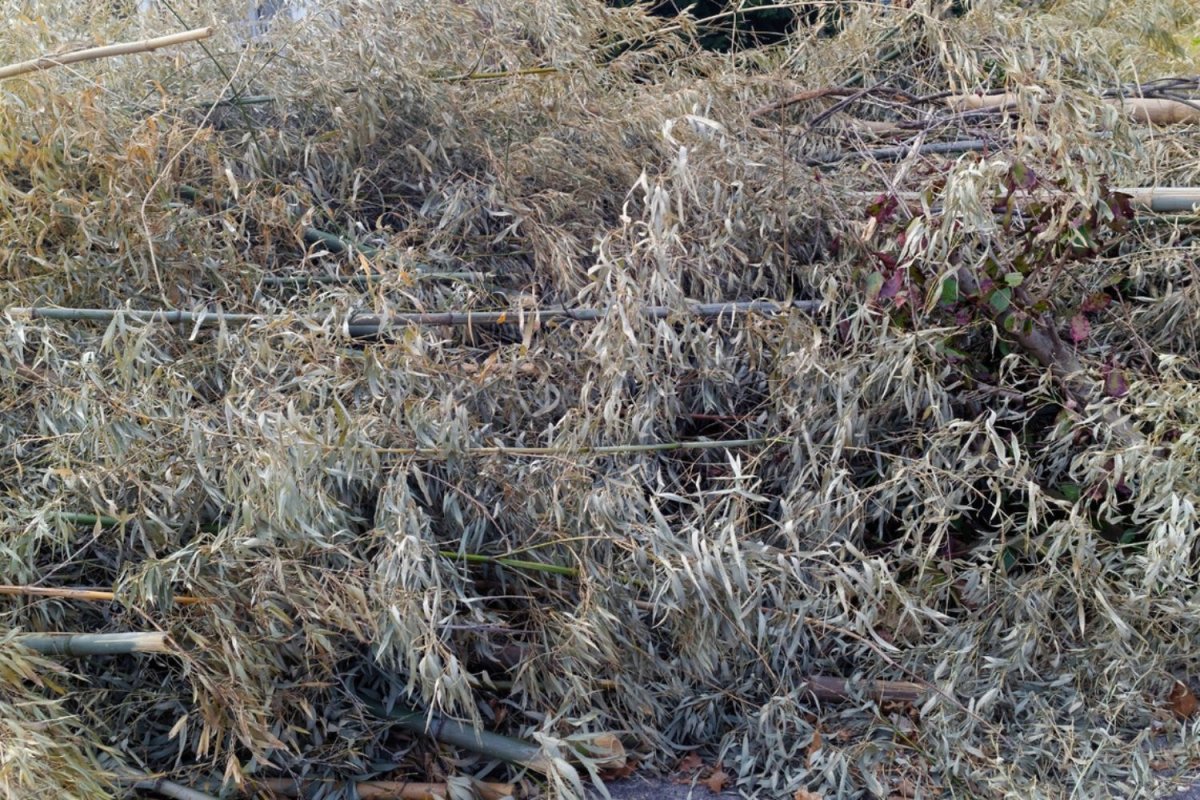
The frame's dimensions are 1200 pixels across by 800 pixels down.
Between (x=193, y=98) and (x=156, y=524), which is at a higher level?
(x=193, y=98)

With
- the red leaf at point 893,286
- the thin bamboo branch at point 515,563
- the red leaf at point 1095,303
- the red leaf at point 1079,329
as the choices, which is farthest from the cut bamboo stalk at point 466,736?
the red leaf at point 1095,303

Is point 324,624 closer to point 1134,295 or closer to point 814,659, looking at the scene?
point 814,659

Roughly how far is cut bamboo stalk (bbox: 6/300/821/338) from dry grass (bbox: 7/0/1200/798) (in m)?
0.04

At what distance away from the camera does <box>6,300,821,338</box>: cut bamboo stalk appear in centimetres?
270

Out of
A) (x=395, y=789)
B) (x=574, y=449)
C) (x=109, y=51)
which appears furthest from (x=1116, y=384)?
(x=109, y=51)

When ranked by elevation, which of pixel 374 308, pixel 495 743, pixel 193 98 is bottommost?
pixel 495 743

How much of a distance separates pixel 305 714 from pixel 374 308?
99 cm

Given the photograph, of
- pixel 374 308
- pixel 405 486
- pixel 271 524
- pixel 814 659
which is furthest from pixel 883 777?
pixel 374 308

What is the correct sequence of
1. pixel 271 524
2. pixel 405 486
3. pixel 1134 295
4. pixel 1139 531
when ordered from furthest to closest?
1. pixel 1134 295
2. pixel 1139 531
3. pixel 405 486
4. pixel 271 524

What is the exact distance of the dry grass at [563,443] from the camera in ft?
7.76

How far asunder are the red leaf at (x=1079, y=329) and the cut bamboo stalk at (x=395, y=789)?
1868 mm

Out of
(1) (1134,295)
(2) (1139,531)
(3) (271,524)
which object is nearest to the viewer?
(3) (271,524)

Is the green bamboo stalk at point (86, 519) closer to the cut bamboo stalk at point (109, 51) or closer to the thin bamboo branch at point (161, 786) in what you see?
the thin bamboo branch at point (161, 786)

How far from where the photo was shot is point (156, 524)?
7.87ft
